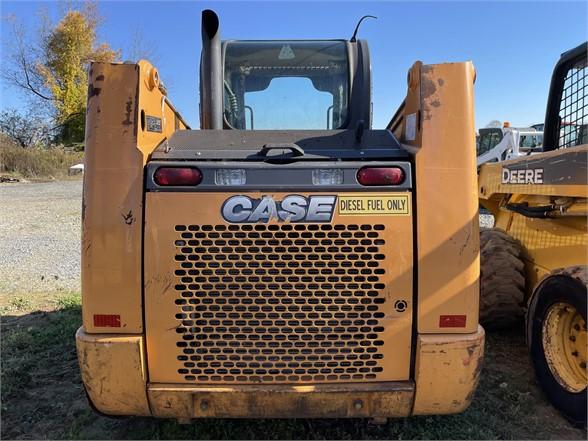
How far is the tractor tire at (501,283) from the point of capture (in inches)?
156

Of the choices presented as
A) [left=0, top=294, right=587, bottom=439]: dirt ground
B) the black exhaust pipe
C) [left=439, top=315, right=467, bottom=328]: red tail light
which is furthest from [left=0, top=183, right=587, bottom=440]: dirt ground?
the black exhaust pipe

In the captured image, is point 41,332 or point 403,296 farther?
point 41,332

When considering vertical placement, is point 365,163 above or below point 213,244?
above

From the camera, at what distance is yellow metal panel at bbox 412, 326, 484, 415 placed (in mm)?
2367

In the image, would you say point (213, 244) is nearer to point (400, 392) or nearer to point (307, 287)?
point (307, 287)

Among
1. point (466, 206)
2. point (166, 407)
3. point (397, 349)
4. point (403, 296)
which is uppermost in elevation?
point (466, 206)

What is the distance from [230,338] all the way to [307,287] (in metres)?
0.48

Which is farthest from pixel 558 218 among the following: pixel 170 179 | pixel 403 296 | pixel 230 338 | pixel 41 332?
pixel 41 332

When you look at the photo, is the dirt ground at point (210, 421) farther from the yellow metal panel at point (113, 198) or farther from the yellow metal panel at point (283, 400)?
the yellow metal panel at point (113, 198)

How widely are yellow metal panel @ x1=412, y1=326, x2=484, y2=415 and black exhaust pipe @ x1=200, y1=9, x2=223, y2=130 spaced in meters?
2.19

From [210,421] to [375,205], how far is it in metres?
1.71

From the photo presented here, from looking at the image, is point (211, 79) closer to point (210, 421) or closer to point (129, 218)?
point (129, 218)

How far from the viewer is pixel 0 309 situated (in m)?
5.30

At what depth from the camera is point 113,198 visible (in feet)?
7.71
